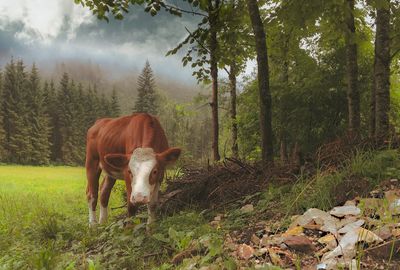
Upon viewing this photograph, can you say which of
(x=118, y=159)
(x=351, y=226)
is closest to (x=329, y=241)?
(x=351, y=226)

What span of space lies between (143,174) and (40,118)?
238 ft

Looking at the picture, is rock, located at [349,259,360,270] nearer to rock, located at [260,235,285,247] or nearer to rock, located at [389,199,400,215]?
rock, located at [260,235,285,247]

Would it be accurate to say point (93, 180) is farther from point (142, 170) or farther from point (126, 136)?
point (142, 170)

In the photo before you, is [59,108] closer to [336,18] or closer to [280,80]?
[280,80]

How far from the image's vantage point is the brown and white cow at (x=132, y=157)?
635 centimetres

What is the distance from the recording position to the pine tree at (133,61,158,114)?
77750 millimetres

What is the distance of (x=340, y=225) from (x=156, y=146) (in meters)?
3.68

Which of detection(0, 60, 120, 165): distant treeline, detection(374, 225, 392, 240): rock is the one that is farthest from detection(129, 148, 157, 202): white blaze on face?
detection(0, 60, 120, 165): distant treeline

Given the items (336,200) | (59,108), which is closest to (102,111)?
(59,108)

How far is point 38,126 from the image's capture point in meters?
73.4

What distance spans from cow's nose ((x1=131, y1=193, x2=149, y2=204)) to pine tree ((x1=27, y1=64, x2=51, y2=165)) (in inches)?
2737

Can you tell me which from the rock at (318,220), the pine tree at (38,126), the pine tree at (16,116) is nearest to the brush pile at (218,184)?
the rock at (318,220)

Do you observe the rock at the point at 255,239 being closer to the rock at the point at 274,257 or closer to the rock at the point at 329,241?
the rock at the point at 274,257

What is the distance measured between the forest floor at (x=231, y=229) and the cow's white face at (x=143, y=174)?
17.6 inches
